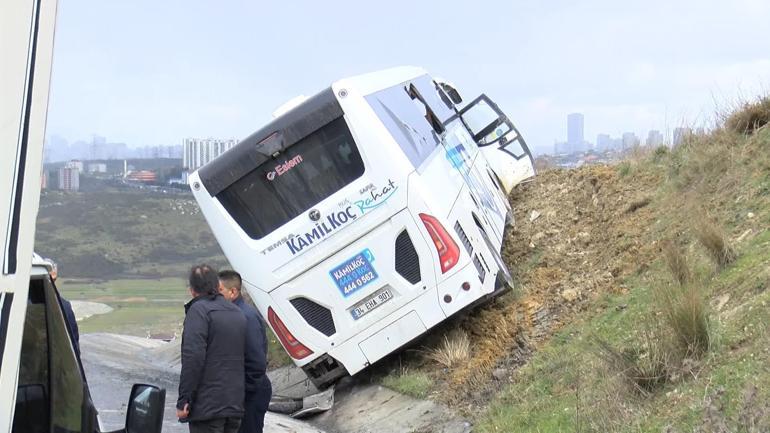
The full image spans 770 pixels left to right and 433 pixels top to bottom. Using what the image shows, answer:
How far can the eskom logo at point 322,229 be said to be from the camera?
33.9 feet

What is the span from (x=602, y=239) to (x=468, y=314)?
8.18 feet

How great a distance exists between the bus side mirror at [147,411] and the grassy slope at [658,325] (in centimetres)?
308

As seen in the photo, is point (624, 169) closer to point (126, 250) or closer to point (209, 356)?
point (209, 356)

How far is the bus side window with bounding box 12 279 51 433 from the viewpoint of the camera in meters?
3.61

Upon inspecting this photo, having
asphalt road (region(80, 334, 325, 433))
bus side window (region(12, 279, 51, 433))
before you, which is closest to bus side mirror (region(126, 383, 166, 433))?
bus side window (region(12, 279, 51, 433))

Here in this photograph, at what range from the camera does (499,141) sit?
19203 mm

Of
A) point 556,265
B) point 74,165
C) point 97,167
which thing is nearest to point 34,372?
point 556,265

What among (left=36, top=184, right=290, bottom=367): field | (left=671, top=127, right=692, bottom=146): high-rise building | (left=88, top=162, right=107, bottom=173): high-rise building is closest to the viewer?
(left=671, top=127, right=692, bottom=146): high-rise building

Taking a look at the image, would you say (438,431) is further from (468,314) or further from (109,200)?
(109,200)

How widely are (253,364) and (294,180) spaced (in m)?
4.12

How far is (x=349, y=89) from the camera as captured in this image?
1042 cm

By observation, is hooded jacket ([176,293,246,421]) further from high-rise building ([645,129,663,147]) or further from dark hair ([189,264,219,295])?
high-rise building ([645,129,663,147])

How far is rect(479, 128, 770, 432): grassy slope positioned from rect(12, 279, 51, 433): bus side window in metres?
3.48

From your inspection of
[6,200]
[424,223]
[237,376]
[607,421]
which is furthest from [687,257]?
[6,200]
